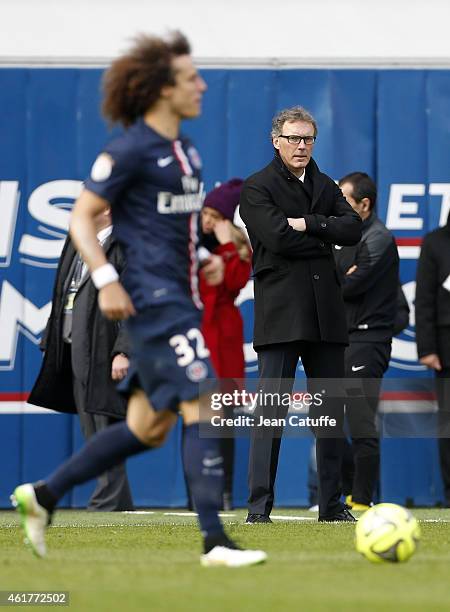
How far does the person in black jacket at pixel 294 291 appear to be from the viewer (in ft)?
24.1

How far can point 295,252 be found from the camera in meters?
7.36

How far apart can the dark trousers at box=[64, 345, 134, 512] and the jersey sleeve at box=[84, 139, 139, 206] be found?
13.0 ft

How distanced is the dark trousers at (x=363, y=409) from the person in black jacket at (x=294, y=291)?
158 cm

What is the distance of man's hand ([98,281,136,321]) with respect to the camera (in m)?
4.98

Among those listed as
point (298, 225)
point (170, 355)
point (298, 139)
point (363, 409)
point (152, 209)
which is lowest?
Result: point (363, 409)

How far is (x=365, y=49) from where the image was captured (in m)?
10.2

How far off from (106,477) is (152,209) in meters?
4.22

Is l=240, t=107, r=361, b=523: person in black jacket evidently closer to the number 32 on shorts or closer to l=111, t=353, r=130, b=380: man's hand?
l=111, t=353, r=130, b=380: man's hand

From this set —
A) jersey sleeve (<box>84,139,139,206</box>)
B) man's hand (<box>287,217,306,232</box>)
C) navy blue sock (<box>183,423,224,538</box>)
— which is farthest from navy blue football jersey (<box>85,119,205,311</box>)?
man's hand (<box>287,217,306,232</box>)

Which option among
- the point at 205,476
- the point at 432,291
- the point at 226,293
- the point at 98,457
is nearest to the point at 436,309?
the point at 432,291

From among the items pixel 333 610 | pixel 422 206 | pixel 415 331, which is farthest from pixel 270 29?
pixel 333 610

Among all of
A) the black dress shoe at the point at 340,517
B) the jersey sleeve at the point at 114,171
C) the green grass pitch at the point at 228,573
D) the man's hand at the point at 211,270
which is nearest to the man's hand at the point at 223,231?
the black dress shoe at the point at 340,517

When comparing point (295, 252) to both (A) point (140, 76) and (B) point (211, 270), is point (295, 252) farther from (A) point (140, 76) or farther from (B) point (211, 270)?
(A) point (140, 76)

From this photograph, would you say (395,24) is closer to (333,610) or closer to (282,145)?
(282,145)
